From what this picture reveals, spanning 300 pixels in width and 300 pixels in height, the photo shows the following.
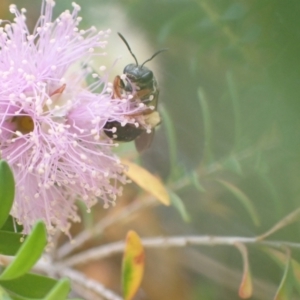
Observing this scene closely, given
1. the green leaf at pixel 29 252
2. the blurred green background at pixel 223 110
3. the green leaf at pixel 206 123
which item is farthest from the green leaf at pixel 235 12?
the green leaf at pixel 29 252

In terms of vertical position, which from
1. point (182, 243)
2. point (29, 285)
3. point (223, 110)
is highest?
point (29, 285)

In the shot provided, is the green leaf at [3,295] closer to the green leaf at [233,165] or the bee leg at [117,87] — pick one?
the bee leg at [117,87]

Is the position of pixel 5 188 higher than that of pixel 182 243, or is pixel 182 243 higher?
pixel 5 188

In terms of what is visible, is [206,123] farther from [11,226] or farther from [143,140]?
[11,226]

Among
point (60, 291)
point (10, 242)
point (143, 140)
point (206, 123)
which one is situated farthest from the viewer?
point (206, 123)

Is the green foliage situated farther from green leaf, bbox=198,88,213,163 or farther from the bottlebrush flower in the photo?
green leaf, bbox=198,88,213,163

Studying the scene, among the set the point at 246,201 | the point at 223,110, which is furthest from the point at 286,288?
the point at 223,110

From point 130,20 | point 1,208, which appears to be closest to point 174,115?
point 130,20
